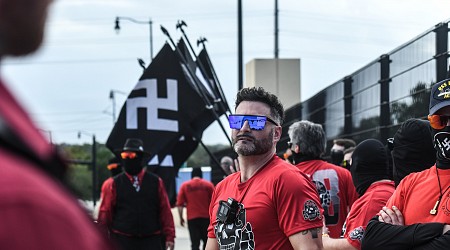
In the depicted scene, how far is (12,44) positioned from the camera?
1091 mm

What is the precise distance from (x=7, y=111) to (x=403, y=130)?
12.9ft

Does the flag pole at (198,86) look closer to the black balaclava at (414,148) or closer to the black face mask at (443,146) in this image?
the black balaclava at (414,148)

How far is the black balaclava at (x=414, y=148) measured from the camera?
4.71 metres

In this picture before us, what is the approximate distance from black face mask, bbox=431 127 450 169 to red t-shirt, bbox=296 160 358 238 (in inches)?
120

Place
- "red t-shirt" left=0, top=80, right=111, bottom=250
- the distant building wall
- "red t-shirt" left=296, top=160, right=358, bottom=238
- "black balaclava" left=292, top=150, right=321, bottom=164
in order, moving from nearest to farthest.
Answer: "red t-shirt" left=0, top=80, right=111, bottom=250 < "red t-shirt" left=296, top=160, right=358, bottom=238 < "black balaclava" left=292, top=150, right=321, bottom=164 < the distant building wall

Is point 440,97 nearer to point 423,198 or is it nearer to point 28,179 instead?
point 423,198

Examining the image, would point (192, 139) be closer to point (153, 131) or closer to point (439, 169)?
point (153, 131)

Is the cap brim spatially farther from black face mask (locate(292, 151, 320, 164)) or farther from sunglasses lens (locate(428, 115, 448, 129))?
black face mask (locate(292, 151, 320, 164))

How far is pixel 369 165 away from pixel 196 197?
11242mm

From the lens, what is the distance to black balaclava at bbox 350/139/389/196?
583 cm

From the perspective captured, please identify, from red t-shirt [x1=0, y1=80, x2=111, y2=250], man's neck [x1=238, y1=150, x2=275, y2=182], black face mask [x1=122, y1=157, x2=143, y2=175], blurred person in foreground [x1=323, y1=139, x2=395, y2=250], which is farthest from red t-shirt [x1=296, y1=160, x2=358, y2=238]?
red t-shirt [x1=0, y1=80, x2=111, y2=250]

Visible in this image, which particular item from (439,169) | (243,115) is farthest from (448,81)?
(243,115)

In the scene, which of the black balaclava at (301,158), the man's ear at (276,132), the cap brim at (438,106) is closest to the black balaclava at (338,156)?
the black balaclava at (301,158)

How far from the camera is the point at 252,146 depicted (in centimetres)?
516
